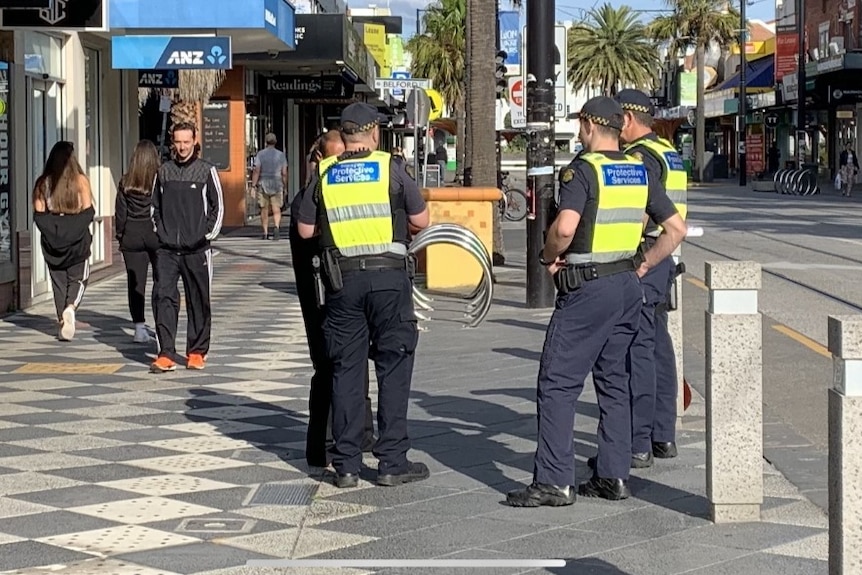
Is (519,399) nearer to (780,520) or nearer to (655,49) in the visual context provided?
(780,520)

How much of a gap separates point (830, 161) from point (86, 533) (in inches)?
2291

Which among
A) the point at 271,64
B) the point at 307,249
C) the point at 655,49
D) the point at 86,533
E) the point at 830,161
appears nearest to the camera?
the point at 86,533

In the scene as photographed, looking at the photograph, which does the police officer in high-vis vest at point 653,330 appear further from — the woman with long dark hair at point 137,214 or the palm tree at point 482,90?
the palm tree at point 482,90

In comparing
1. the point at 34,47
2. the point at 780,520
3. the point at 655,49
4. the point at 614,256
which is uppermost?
the point at 655,49

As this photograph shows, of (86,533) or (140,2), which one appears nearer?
(86,533)

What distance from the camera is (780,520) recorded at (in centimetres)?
653

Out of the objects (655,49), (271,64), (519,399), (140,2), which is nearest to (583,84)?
(655,49)

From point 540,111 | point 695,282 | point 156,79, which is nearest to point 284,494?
point 540,111

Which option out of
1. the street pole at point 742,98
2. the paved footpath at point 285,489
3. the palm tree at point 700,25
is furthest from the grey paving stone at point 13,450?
the palm tree at point 700,25

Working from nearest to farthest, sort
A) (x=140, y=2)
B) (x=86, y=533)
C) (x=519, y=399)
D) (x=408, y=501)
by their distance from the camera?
1. (x=86, y=533)
2. (x=408, y=501)
3. (x=519, y=399)
4. (x=140, y=2)

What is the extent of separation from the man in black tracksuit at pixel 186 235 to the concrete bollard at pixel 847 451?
7.24 metres

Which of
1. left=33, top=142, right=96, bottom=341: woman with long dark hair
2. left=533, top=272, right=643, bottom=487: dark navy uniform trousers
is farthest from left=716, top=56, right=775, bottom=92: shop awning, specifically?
left=533, top=272, right=643, bottom=487: dark navy uniform trousers

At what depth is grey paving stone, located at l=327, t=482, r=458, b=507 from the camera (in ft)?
23.0

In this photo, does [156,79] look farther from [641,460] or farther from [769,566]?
[769,566]
